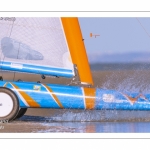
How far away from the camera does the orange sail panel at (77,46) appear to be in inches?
272

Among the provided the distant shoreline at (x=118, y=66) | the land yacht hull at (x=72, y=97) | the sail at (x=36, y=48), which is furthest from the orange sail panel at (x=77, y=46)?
the distant shoreline at (x=118, y=66)

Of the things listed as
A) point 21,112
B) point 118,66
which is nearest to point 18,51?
point 21,112

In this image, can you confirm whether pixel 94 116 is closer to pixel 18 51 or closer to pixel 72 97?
pixel 72 97

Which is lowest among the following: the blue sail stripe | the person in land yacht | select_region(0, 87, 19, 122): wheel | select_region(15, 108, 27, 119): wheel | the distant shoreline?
select_region(0, 87, 19, 122): wheel

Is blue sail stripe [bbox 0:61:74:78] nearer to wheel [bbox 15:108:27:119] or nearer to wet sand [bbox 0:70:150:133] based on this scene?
wet sand [bbox 0:70:150:133]

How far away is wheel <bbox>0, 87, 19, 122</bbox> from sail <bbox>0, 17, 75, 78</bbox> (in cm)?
43

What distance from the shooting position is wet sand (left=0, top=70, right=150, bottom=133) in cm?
624

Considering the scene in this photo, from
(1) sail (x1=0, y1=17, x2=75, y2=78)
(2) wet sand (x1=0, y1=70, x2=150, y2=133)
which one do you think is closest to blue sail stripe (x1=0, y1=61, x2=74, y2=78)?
(1) sail (x1=0, y1=17, x2=75, y2=78)

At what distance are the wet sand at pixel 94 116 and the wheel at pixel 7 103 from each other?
9 cm

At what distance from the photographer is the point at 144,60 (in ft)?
26.5

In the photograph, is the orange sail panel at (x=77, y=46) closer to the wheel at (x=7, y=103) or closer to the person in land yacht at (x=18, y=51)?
the person in land yacht at (x=18, y=51)

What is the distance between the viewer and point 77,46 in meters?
6.93
